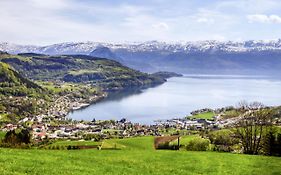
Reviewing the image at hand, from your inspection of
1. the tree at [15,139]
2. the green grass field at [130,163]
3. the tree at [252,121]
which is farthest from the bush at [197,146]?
the green grass field at [130,163]

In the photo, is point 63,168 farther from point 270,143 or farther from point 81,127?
point 81,127

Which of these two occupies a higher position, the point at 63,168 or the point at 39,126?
the point at 63,168

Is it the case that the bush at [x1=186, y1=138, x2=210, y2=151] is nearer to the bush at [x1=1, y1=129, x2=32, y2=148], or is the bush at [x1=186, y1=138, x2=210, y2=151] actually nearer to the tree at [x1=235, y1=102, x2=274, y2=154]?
the tree at [x1=235, y1=102, x2=274, y2=154]

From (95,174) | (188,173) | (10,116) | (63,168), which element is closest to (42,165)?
(63,168)

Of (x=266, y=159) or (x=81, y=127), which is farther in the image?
(x=81, y=127)

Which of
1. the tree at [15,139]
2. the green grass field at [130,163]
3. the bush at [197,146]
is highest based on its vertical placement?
the green grass field at [130,163]

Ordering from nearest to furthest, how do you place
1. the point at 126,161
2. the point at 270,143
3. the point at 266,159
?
1. the point at 126,161
2. the point at 266,159
3. the point at 270,143

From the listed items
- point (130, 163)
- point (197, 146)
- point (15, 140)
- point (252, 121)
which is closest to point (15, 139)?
point (15, 140)

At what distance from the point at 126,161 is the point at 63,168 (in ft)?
22.6

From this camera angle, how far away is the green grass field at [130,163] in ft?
68.3

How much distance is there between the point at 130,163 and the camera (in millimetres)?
26547

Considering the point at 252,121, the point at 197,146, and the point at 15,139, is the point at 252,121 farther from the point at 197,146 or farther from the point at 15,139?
the point at 15,139

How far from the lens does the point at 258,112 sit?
5719cm

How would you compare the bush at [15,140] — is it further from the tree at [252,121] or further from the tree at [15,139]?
the tree at [252,121]
